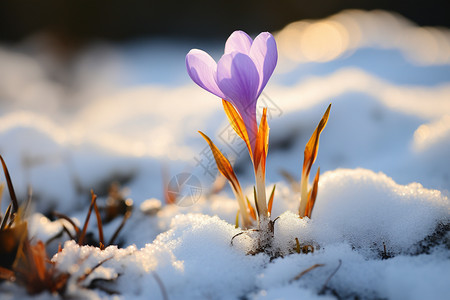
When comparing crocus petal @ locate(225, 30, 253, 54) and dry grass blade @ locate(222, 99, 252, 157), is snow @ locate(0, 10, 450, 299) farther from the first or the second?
crocus petal @ locate(225, 30, 253, 54)

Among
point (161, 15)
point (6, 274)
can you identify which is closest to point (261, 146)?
point (6, 274)

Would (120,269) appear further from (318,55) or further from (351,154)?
(318,55)

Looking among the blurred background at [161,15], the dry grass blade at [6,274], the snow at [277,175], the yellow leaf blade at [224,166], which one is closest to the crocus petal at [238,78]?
Answer: the yellow leaf blade at [224,166]

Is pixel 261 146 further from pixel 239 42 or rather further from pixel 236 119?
pixel 239 42

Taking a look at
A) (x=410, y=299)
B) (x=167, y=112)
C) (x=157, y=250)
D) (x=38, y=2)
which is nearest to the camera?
(x=410, y=299)

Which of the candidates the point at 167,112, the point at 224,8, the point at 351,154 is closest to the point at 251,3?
the point at 224,8

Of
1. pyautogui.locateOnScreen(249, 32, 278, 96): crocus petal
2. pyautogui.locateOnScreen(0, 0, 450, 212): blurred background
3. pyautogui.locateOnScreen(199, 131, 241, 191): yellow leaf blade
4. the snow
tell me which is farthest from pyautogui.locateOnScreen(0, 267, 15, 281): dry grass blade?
pyautogui.locateOnScreen(0, 0, 450, 212): blurred background

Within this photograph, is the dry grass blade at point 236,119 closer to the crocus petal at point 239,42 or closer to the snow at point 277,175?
the crocus petal at point 239,42
